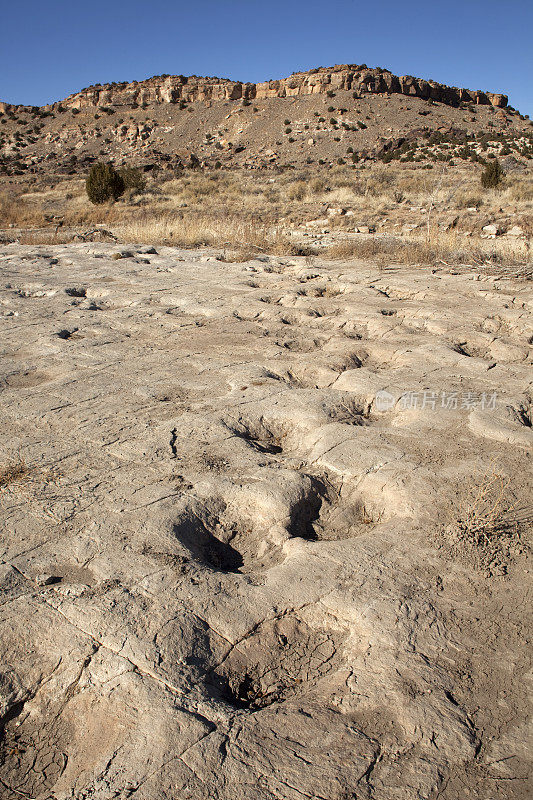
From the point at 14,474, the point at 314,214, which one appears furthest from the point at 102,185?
the point at 14,474

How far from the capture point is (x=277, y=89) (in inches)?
1644

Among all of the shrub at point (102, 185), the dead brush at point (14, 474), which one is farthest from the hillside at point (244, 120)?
the dead brush at point (14, 474)

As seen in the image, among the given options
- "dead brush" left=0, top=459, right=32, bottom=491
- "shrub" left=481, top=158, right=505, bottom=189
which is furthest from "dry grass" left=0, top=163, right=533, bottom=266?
"dead brush" left=0, top=459, right=32, bottom=491

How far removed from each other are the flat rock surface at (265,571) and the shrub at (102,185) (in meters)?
14.2

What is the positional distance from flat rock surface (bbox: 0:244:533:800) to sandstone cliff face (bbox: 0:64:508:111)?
142 feet

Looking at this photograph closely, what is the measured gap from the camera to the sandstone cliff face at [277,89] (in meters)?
41.0

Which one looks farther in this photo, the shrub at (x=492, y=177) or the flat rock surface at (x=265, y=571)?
the shrub at (x=492, y=177)

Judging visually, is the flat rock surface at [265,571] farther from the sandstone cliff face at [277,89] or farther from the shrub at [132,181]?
the sandstone cliff face at [277,89]

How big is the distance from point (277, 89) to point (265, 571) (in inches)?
1823

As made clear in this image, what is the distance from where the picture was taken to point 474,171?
1917 centimetres

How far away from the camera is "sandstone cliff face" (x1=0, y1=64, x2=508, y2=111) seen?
134ft

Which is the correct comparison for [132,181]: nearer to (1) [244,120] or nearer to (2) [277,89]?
(1) [244,120]

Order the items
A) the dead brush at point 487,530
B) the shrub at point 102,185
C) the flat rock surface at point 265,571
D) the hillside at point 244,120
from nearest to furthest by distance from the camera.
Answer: the flat rock surface at point 265,571, the dead brush at point 487,530, the shrub at point 102,185, the hillside at point 244,120

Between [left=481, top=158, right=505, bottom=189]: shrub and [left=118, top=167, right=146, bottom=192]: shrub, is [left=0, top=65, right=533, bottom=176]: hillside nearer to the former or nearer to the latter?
[left=118, top=167, right=146, bottom=192]: shrub
